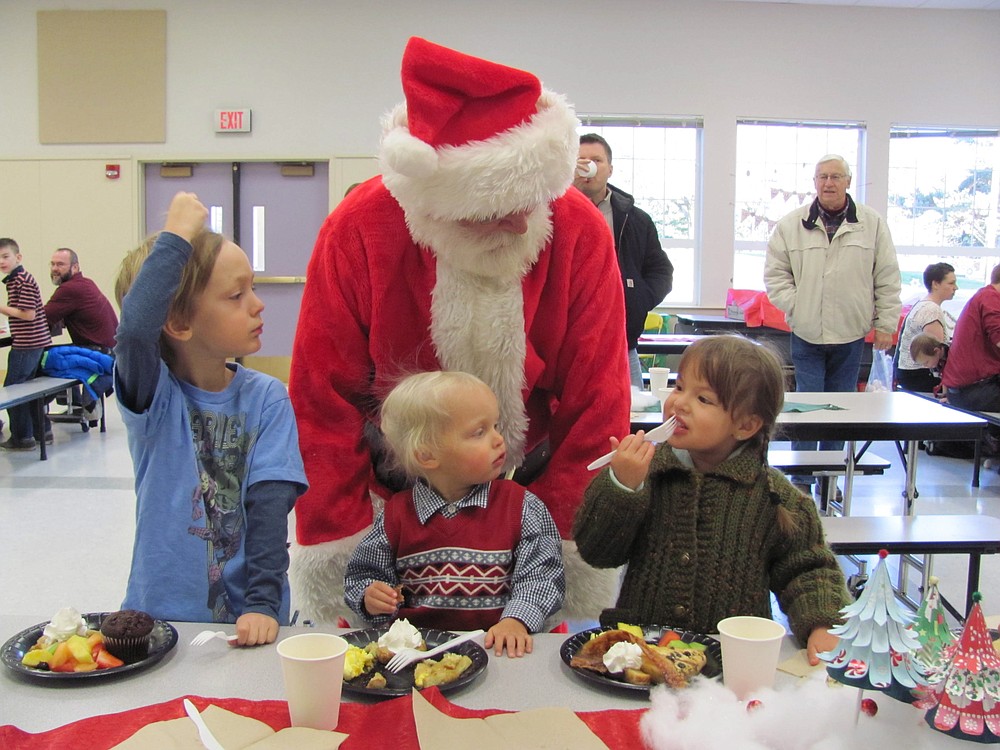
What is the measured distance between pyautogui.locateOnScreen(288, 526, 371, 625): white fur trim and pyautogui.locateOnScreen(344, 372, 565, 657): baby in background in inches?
3.7

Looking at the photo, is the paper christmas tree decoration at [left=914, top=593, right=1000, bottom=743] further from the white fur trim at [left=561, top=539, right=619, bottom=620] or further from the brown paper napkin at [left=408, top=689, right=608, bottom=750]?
the white fur trim at [left=561, top=539, right=619, bottom=620]

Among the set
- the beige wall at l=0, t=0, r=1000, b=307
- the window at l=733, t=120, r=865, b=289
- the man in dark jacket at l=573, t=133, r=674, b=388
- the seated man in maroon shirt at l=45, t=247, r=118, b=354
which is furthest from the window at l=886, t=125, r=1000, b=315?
the seated man in maroon shirt at l=45, t=247, r=118, b=354

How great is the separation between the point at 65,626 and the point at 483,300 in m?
0.84

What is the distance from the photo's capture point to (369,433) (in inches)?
67.4

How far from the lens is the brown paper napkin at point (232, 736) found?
0.88 metres

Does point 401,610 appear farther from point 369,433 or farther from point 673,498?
point 673,498

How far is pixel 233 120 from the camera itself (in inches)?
325

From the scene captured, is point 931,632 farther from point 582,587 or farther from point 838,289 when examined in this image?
point 838,289

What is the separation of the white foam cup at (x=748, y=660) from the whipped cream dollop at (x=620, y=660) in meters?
0.11

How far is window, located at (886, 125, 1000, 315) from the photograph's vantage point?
837 centimetres

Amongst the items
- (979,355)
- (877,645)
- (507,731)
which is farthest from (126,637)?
(979,355)

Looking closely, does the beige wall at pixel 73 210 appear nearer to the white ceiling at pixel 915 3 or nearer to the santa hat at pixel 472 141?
the white ceiling at pixel 915 3

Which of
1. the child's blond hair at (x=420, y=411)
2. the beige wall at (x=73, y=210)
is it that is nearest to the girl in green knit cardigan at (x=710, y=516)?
the child's blond hair at (x=420, y=411)

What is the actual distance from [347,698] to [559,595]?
18.9 inches
